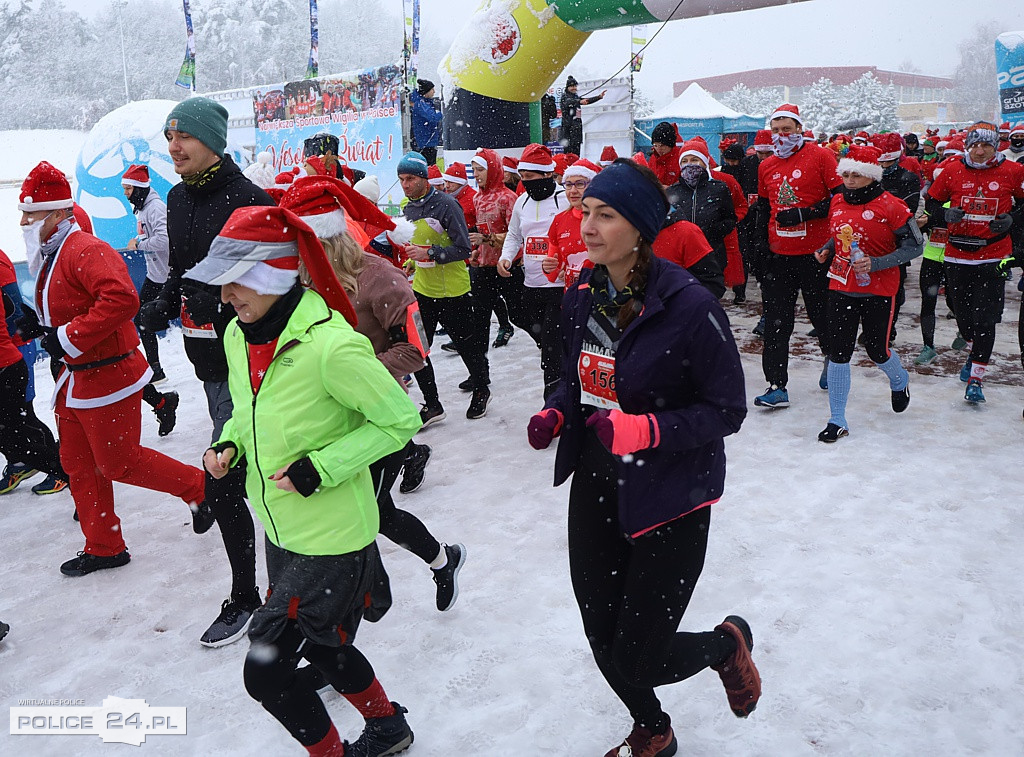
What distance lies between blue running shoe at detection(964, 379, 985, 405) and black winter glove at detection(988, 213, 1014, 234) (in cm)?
122

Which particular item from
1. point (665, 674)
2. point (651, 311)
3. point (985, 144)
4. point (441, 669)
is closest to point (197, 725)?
point (441, 669)

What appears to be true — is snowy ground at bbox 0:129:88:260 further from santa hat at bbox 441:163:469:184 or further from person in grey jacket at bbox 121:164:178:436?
santa hat at bbox 441:163:469:184

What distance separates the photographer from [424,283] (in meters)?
6.70

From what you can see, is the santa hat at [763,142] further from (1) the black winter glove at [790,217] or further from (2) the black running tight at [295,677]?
(2) the black running tight at [295,677]

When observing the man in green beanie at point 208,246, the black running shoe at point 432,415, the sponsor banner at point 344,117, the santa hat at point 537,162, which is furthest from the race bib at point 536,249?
the sponsor banner at point 344,117

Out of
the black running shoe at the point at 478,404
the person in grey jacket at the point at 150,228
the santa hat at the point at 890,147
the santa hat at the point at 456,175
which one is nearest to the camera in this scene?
the black running shoe at the point at 478,404

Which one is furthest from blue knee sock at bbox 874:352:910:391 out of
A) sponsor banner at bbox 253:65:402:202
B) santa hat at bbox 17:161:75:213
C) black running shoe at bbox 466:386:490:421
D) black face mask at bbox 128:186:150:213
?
sponsor banner at bbox 253:65:402:202

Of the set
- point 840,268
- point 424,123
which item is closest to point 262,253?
point 840,268

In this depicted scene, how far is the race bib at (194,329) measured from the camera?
370 centimetres

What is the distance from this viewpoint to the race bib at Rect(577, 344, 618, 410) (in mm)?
2410

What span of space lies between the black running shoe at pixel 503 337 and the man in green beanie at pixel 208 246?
551cm

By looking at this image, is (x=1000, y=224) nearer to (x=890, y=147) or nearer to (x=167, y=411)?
(x=890, y=147)

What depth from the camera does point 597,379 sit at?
96.9 inches

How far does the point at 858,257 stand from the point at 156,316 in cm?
458
